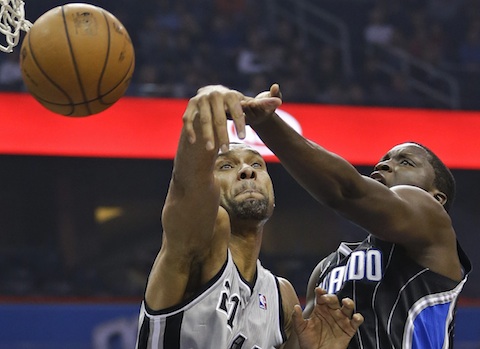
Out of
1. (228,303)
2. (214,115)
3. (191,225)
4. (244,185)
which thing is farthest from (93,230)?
(214,115)

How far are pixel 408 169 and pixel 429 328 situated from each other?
62 cm

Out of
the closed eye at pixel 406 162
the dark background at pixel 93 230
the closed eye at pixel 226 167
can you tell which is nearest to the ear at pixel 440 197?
the closed eye at pixel 406 162

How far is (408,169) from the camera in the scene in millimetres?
3479

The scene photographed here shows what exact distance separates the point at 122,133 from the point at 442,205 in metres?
6.22

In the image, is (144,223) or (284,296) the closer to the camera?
(284,296)

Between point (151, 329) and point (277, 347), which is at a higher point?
point (151, 329)

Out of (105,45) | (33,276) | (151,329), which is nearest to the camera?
(151,329)

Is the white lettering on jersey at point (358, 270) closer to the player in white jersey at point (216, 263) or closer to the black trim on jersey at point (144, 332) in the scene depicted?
the player in white jersey at point (216, 263)

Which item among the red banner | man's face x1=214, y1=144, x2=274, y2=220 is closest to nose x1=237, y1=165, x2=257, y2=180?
man's face x1=214, y1=144, x2=274, y2=220

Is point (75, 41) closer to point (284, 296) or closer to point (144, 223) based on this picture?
point (284, 296)

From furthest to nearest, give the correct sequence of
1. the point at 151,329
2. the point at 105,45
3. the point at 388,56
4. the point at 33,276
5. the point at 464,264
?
the point at 388,56, the point at 33,276, the point at 464,264, the point at 105,45, the point at 151,329

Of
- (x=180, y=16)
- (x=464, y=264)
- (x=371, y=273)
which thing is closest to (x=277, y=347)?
(x=371, y=273)

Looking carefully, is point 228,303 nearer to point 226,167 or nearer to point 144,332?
point 144,332

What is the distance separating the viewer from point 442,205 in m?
3.49
